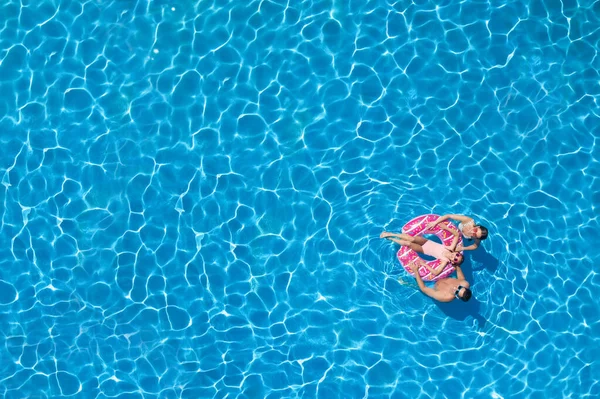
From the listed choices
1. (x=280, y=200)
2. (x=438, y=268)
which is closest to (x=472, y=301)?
(x=438, y=268)

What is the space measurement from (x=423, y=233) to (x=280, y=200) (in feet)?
5.57

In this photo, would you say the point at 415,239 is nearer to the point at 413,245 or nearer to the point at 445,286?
the point at 413,245

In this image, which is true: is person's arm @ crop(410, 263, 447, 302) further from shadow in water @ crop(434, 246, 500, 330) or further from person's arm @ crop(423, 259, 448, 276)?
shadow in water @ crop(434, 246, 500, 330)

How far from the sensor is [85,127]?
9391mm

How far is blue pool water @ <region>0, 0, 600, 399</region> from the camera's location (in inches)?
363

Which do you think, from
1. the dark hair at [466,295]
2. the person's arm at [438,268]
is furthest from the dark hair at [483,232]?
the dark hair at [466,295]

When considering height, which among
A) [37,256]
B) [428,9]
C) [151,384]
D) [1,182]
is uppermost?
[428,9]

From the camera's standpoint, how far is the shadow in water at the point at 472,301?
9375 millimetres

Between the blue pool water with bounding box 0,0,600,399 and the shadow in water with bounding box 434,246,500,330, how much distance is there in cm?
3

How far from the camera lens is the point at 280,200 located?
9414mm

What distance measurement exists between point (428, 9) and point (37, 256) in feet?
18.1

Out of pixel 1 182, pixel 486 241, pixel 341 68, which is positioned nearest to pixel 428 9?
pixel 341 68

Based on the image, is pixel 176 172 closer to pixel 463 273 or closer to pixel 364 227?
pixel 364 227

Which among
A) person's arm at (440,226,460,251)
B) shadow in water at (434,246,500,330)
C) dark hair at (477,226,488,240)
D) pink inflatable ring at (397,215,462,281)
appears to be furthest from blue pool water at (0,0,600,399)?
dark hair at (477,226,488,240)
